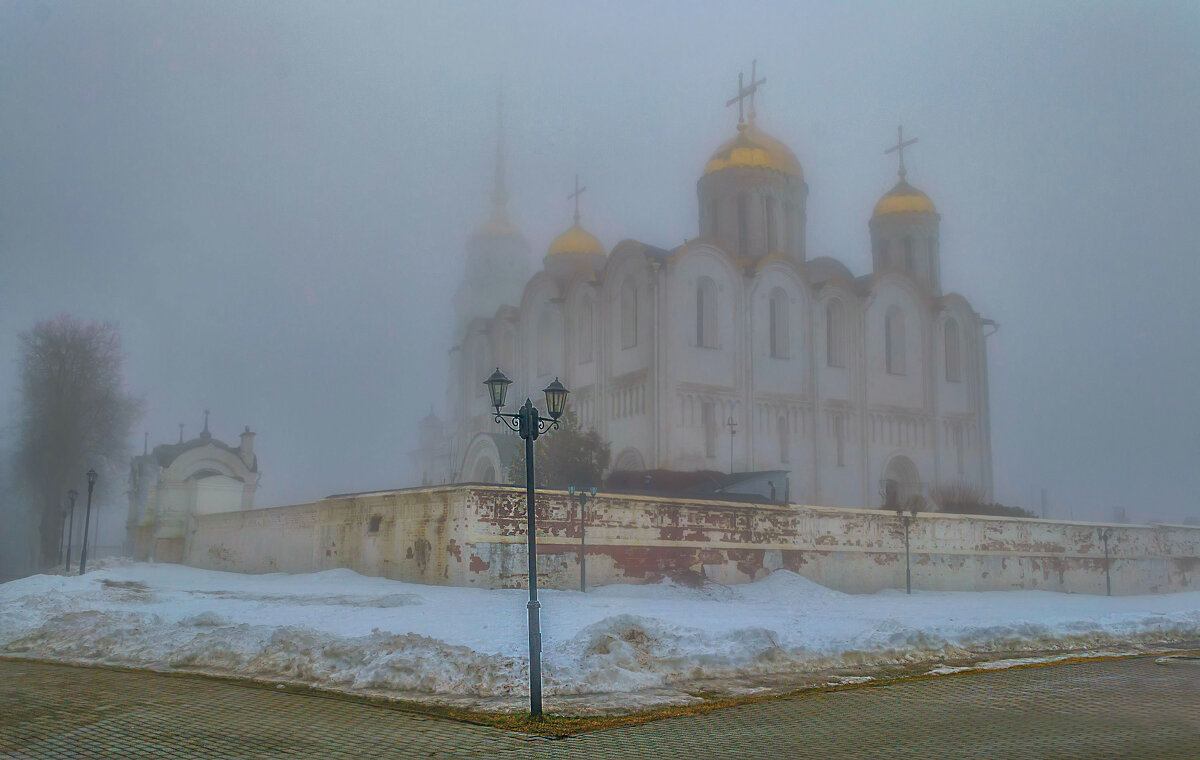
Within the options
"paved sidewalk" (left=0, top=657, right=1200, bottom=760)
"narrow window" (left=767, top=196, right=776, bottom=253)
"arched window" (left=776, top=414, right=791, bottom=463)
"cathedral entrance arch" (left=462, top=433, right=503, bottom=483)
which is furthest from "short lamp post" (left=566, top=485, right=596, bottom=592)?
"narrow window" (left=767, top=196, right=776, bottom=253)

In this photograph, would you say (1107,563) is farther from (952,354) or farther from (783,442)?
(952,354)

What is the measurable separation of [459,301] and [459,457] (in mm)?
15410

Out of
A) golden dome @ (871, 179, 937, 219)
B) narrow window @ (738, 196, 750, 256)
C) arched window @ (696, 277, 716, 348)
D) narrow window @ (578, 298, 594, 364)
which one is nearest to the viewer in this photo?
arched window @ (696, 277, 716, 348)

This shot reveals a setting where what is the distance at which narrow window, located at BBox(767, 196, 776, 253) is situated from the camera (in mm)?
35938

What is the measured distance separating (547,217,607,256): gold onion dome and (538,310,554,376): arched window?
7018 millimetres

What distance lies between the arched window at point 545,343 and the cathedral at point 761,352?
0.06 m

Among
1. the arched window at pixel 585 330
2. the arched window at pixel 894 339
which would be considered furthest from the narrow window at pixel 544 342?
the arched window at pixel 894 339

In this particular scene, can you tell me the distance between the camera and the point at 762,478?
28312 mm

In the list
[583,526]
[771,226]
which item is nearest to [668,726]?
[583,526]

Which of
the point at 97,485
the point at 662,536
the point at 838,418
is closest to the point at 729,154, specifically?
the point at 838,418

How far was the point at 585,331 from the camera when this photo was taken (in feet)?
111

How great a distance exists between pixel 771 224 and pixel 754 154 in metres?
2.64

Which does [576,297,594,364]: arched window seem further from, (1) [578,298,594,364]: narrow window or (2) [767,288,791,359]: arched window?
(2) [767,288,791,359]: arched window

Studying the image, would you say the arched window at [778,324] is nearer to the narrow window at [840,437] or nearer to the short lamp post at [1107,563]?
the narrow window at [840,437]
